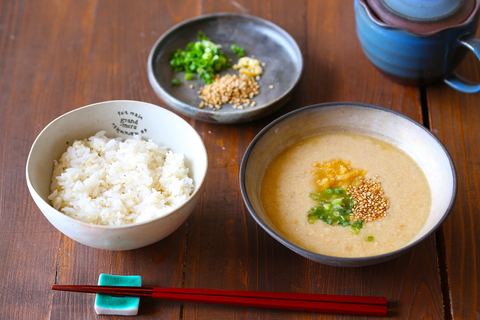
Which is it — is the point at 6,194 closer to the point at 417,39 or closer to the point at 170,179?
the point at 170,179

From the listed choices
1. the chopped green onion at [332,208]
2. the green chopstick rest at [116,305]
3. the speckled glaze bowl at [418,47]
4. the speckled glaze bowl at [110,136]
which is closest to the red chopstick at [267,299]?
the green chopstick rest at [116,305]

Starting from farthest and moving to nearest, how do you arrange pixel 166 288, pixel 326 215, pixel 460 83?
pixel 460 83
pixel 326 215
pixel 166 288

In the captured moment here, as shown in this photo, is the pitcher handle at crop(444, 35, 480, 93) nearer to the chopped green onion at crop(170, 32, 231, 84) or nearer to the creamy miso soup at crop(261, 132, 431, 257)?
the creamy miso soup at crop(261, 132, 431, 257)

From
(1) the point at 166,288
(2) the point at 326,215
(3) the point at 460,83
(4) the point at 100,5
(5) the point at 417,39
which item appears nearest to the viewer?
(1) the point at 166,288

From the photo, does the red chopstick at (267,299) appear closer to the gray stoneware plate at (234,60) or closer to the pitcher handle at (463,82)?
the gray stoneware plate at (234,60)

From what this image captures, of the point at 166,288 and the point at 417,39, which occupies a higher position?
the point at 417,39

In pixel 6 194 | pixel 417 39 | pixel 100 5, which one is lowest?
pixel 6 194

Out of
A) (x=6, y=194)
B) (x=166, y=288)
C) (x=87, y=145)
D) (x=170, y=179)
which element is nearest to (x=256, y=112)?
(x=170, y=179)
